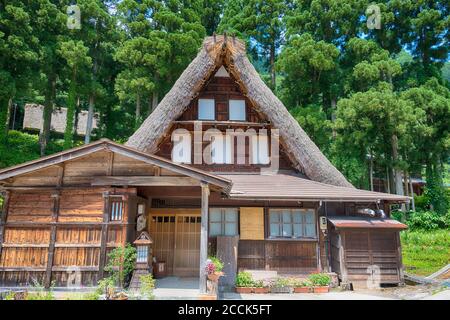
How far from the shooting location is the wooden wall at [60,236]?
7965mm

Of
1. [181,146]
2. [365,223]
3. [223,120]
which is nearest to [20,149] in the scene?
[181,146]

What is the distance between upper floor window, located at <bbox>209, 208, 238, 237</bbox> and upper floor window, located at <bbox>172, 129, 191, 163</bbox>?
2.63m

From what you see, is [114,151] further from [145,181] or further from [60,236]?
[60,236]

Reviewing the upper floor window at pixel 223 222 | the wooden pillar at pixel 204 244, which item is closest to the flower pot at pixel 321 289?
the upper floor window at pixel 223 222

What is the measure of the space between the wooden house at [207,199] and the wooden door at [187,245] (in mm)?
34

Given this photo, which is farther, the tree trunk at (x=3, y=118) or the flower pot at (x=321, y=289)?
the tree trunk at (x=3, y=118)

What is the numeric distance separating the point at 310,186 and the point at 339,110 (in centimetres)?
1040

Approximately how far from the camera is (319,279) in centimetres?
947

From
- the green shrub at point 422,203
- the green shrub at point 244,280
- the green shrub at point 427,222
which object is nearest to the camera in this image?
the green shrub at point 244,280

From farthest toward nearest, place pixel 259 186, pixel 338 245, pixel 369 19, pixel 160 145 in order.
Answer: pixel 369 19 → pixel 160 145 → pixel 259 186 → pixel 338 245

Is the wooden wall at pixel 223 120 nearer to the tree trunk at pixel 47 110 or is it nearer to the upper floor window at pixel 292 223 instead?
the upper floor window at pixel 292 223

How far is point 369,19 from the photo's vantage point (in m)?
22.1
